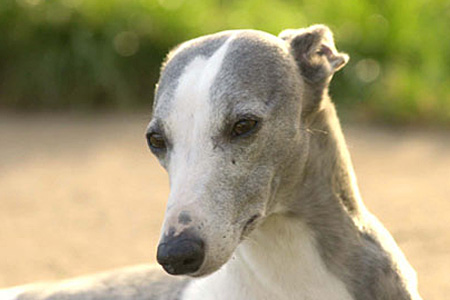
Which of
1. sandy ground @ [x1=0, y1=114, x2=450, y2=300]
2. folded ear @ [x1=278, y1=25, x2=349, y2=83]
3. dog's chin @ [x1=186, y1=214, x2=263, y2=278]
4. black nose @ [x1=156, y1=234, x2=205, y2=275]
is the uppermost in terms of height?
folded ear @ [x1=278, y1=25, x2=349, y2=83]

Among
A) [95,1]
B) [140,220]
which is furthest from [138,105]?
[140,220]

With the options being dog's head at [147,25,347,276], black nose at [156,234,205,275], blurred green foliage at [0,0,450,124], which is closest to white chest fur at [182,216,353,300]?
dog's head at [147,25,347,276]

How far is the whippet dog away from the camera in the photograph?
9.21 feet

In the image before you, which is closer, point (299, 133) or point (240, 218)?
point (240, 218)

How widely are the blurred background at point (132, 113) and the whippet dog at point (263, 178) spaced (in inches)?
101

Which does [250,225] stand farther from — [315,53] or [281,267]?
[315,53]

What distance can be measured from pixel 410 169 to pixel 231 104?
4.46 meters

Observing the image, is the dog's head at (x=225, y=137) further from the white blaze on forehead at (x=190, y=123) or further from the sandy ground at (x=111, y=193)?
the sandy ground at (x=111, y=193)

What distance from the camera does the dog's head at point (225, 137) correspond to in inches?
108

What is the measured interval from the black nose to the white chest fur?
0.52 m

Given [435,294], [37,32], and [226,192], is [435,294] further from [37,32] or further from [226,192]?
[37,32]

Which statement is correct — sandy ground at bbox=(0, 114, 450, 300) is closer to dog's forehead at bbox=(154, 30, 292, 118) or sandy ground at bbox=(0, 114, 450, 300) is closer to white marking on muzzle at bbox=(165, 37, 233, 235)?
dog's forehead at bbox=(154, 30, 292, 118)

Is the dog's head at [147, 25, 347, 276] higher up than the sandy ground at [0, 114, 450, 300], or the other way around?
the dog's head at [147, 25, 347, 276]

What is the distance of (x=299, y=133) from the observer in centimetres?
312
